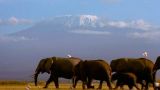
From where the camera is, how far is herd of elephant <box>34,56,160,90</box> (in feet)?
152

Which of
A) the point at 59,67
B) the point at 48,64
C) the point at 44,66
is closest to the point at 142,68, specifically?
the point at 59,67

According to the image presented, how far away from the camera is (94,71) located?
155 ft

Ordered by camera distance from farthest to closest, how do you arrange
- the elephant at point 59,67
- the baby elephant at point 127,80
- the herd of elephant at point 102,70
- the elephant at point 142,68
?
1. the elephant at point 59,67
2. the elephant at point 142,68
3. the herd of elephant at point 102,70
4. the baby elephant at point 127,80

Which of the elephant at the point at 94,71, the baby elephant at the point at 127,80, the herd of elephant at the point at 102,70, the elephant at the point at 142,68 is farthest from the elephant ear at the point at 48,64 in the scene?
the baby elephant at the point at 127,80

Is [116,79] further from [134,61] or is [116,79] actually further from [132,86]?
[134,61]

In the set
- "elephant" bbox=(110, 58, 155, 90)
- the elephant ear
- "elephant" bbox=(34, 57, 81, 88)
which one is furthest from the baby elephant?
the elephant ear

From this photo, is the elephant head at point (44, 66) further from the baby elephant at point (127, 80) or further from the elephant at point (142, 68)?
the baby elephant at point (127, 80)

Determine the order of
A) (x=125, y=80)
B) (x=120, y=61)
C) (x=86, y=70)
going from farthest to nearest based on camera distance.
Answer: (x=120, y=61) → (x=86, y=70) → (x=125, y=80)

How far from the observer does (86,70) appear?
4822 cm

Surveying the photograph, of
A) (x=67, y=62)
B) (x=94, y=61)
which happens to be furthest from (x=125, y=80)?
(x=67, y=62)

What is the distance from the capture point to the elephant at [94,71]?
46500 mm

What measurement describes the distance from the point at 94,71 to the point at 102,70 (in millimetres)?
959

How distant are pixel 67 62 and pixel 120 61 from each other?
5686mm

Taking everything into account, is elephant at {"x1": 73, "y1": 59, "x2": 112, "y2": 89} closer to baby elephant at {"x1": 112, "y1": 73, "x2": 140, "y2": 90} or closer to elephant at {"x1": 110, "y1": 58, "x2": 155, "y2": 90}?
baby elephant at {"x1": 112, "y1": 73, "x2": 140, "y2": 90}
